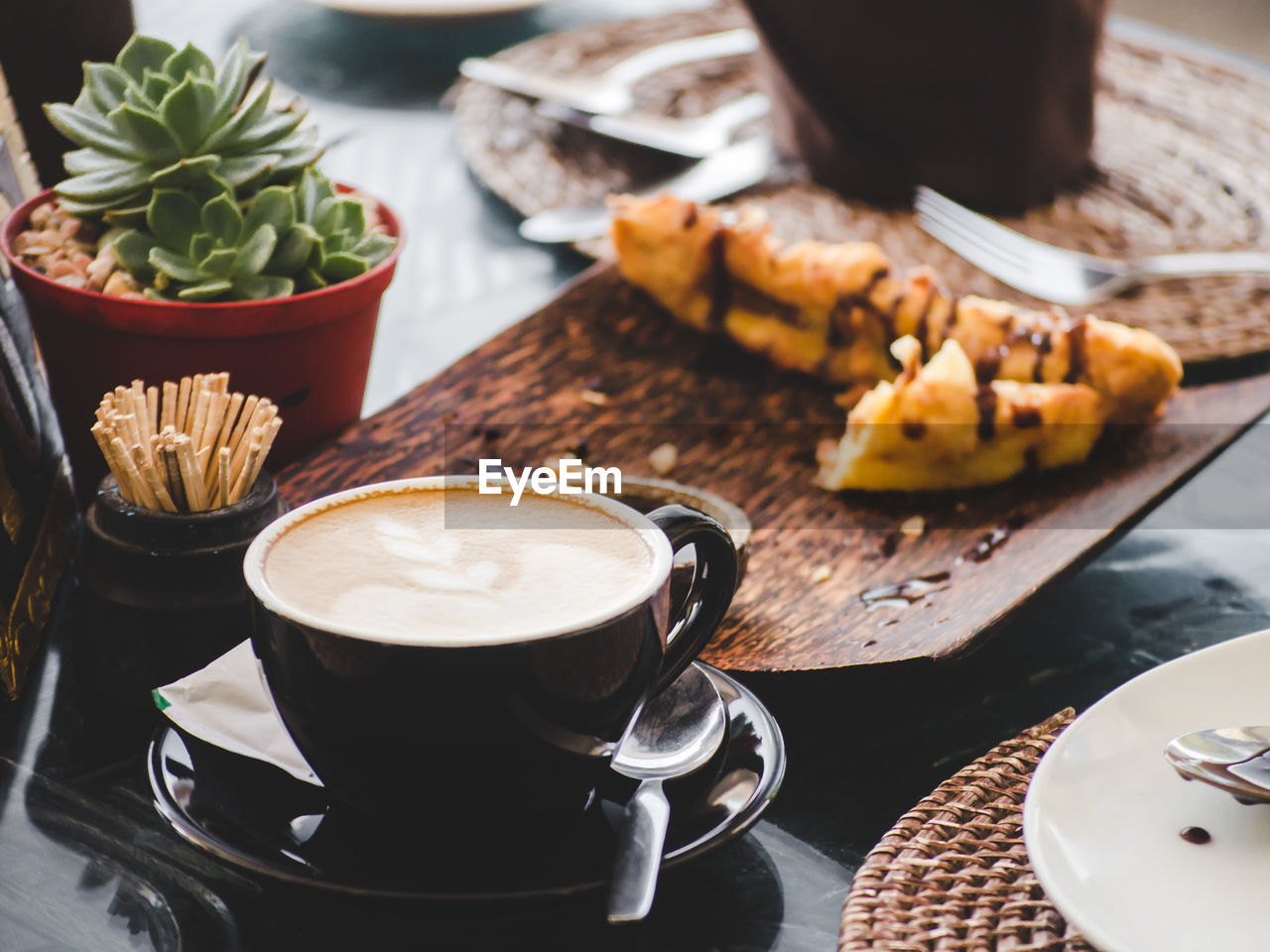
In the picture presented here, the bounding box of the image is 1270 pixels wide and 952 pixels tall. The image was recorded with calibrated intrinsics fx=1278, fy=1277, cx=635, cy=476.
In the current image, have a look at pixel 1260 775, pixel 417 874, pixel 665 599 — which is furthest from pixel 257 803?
pixel 1260 775

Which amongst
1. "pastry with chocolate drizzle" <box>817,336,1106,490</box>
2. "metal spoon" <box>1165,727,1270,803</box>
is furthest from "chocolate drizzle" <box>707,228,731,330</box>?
"metal spoon" <box>1165,727,1270,803</box>

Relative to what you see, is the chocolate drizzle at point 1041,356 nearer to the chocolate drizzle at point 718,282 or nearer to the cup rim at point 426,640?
the chocolate drizzle at point 718,282

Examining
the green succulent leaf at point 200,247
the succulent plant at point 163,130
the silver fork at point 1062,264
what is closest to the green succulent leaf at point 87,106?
the succulent plant at point 163,130

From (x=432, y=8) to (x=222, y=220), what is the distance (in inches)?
42.3

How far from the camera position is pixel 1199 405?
102cm

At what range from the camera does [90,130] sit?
794mm

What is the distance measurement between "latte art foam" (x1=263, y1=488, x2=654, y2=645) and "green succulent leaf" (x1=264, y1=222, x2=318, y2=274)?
262 mm

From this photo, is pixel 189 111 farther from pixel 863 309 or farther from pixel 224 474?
pixel 863 309

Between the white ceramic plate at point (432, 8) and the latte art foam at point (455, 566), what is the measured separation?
50.5 inches

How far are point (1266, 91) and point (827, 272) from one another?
88 centimetres

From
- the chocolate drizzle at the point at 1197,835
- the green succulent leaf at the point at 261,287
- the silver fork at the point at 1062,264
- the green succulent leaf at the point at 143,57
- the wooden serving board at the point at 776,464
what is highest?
the green succulent leaf at the point at 143,57

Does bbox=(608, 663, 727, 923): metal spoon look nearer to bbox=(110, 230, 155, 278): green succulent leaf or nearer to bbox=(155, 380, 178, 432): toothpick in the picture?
bbox=(155, 380, 178, 432): toothpick

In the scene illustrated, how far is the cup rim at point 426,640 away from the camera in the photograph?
0.50 metres

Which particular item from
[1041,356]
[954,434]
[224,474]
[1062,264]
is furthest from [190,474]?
[1062,264]
